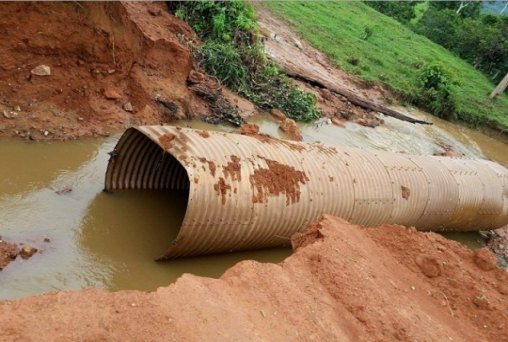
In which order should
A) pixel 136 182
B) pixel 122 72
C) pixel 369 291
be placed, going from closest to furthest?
pixel 369 291, pixel 136 182, pixel 122 72

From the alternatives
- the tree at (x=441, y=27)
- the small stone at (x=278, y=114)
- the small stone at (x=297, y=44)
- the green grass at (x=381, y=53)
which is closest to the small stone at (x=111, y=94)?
the small stone at (x=278, y=114)

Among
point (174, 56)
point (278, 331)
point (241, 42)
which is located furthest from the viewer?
point (241, 42)

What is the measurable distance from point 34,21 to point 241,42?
6.86 metres

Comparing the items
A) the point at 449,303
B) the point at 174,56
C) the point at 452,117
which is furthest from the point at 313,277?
the point at 452,117

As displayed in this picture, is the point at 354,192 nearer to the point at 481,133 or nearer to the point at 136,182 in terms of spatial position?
the point at 136,182

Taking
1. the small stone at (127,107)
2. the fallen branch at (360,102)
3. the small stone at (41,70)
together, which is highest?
the small stone at (41,70)

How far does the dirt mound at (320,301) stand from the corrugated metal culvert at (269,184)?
1.10 meters

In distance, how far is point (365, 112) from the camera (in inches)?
644

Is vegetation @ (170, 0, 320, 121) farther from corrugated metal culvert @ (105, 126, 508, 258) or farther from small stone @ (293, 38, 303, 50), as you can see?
small stone @ (293, 38, 303, 50)

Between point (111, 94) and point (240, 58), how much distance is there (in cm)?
507

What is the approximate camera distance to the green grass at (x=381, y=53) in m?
20.8

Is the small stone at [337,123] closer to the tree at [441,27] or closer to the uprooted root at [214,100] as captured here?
the uprooted root at [214,100]

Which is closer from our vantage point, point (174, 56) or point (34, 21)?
point (34, 21)

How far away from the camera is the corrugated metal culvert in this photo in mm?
6672
